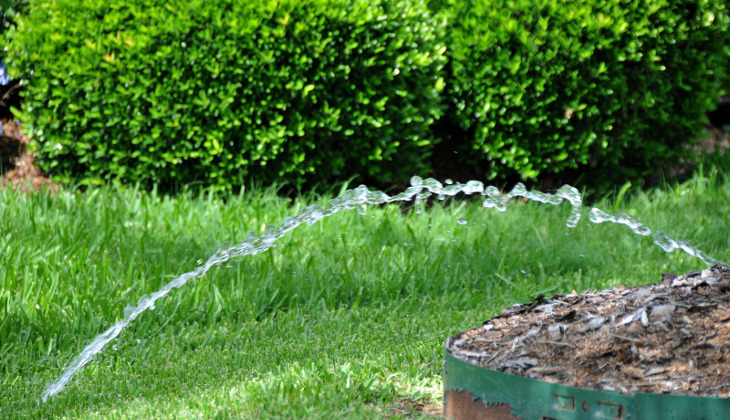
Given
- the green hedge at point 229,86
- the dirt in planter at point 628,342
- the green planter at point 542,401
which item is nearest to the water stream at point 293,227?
the green hedge at point 229,86

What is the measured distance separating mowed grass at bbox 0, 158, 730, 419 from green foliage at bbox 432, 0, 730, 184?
63 centimetres

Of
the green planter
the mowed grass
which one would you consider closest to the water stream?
the mowed grass

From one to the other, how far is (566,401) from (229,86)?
364cm

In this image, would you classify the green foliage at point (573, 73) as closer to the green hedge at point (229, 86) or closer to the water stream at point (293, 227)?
the green hedge at point (229, 86)

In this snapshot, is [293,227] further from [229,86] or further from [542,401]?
[542,401]

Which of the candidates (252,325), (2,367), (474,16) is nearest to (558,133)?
(474,16)

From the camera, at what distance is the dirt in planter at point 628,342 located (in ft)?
6.38

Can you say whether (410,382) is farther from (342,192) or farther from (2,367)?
(342,192)

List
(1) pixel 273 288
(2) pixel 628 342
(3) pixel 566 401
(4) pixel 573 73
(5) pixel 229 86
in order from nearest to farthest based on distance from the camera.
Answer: (3) pixel 566 401, (2) pixel 628 342, (1) pixel 273 288, (5) pixel 229 86, (4) pixel 573 73

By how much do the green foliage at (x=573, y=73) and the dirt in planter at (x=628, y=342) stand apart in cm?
326

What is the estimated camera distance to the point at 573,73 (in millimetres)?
5523

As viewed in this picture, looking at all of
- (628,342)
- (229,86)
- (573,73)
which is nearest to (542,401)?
(628,342)

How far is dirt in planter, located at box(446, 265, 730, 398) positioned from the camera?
1.95 metres

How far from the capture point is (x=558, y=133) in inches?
226
